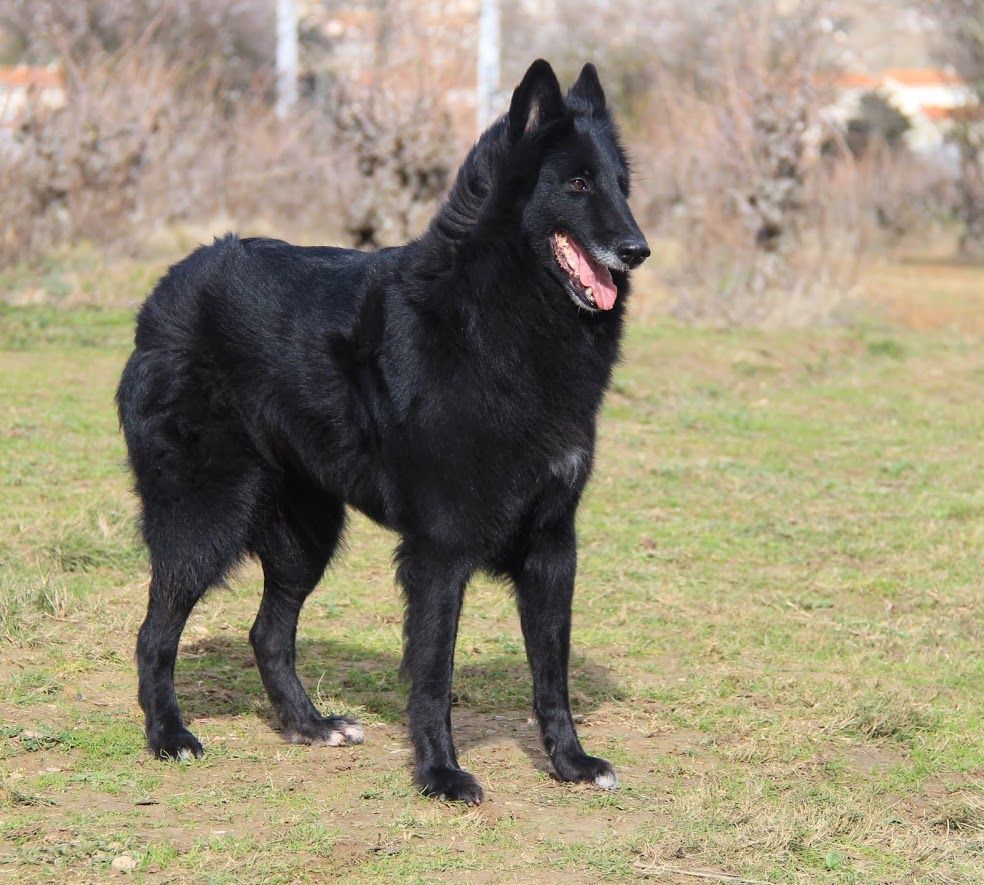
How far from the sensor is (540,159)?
4.30m

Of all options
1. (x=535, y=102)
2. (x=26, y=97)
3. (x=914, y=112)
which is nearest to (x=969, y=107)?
(x=26, y=97)

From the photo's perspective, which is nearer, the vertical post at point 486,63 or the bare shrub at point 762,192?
the bare shrub at point 762,192

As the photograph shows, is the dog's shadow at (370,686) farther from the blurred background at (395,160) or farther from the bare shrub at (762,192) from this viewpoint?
the bare shrub at (762,192)

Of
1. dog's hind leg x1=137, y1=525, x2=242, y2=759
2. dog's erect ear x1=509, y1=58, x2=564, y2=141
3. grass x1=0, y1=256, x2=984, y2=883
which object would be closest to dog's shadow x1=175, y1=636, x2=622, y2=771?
grass x1=0, y1=256, x2=984, y2=883

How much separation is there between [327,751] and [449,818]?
0.83m

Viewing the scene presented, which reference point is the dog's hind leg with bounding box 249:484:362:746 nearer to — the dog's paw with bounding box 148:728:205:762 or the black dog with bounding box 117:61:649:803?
the black dog with bounding box 117:61:649:803

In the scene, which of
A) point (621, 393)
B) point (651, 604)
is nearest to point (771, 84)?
point (621, 393)

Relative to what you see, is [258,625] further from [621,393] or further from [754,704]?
[621,393]

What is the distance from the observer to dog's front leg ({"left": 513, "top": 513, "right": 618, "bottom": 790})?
4.56m

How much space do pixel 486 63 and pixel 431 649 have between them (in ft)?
60.0

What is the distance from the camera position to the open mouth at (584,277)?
14.0ft

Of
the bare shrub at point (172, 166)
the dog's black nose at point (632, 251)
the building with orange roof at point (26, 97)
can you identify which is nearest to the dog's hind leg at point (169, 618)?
the dog's black nose at point (632, 251)

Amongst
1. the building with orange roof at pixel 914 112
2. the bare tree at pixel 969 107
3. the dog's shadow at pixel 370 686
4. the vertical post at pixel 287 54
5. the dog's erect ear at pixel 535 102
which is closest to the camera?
the dog's erect ear at pixel 535 102

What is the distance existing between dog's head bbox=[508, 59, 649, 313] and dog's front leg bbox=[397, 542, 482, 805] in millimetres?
977
